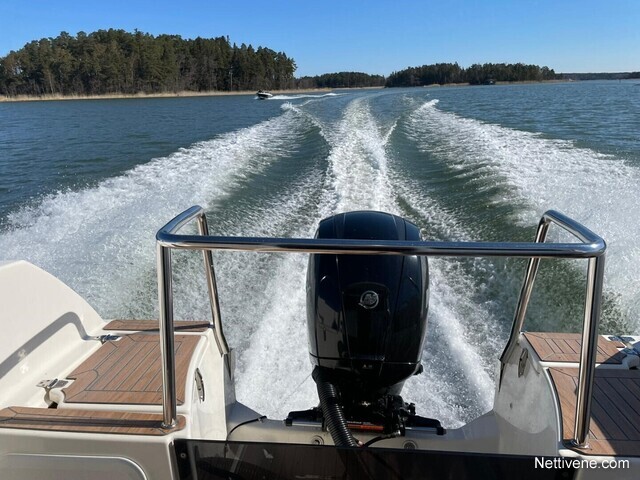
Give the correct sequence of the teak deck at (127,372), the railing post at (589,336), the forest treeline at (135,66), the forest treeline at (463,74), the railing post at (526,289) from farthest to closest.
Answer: the forest treeline at (463,74)
the forest treeline at (135,66)
the railing post at (526,289)
the teak deck at (127,372)
the railing post at (589,336)

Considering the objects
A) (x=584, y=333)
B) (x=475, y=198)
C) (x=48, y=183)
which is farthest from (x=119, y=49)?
(x=584, y=333)

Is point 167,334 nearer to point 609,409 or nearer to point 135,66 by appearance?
point 609,409

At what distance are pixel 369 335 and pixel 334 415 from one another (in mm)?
285

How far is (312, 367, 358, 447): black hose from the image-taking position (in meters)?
1.36

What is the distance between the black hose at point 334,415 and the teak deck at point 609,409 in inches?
21.1

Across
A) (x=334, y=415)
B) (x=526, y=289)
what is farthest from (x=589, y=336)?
(x=334, y=415)

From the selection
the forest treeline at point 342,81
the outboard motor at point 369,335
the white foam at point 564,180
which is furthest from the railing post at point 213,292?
the forest treeline at point 342,81

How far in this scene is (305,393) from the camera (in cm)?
225

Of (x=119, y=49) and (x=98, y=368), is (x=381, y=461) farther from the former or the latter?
(x=119, y=49)

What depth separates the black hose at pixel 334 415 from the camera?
1362 mm

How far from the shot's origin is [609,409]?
1.21m

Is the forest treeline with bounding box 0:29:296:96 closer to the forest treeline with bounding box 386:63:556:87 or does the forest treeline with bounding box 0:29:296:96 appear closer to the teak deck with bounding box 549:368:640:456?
the forest treeline with bounding box 386:63:556:87

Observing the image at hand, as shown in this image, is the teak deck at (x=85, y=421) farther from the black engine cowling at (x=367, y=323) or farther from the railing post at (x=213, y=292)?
the black engine cowling at (x=367, y=323)

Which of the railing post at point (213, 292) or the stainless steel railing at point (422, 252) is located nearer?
the stainless steel railing at point (422, 252)
